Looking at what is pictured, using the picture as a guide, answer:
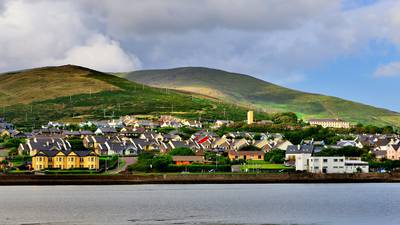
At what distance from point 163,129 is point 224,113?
176 feet

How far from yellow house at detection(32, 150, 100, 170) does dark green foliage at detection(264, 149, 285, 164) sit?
2346 cm

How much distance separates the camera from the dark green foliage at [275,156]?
104688 millimetres

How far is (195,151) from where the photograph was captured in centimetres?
10950

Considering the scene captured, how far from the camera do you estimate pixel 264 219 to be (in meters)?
49.3

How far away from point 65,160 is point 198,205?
42.9 meters

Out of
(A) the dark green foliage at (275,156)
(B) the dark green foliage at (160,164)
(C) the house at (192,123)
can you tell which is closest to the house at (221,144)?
(A) the dark green foliage at (275,156)

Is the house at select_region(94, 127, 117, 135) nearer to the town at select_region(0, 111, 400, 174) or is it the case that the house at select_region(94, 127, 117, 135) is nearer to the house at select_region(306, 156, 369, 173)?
the town at select_region(0, 111, 400, 174)

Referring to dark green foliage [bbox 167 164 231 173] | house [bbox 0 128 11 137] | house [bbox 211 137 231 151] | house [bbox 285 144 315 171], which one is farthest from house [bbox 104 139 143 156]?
house [bbox 0 128 11 137]

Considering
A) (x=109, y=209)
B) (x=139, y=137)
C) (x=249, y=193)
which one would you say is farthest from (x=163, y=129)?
(x=109, y=209)

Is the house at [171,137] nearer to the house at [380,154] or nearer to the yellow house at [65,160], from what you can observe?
the yellow house at [65,160]

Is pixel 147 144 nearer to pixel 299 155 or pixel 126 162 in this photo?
pixel 126 162

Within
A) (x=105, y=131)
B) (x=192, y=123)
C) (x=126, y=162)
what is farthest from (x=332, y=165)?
(x=192, y=123)

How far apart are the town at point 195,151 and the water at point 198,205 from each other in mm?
13421

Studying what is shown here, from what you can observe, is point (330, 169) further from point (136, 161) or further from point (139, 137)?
point (139, 137)
